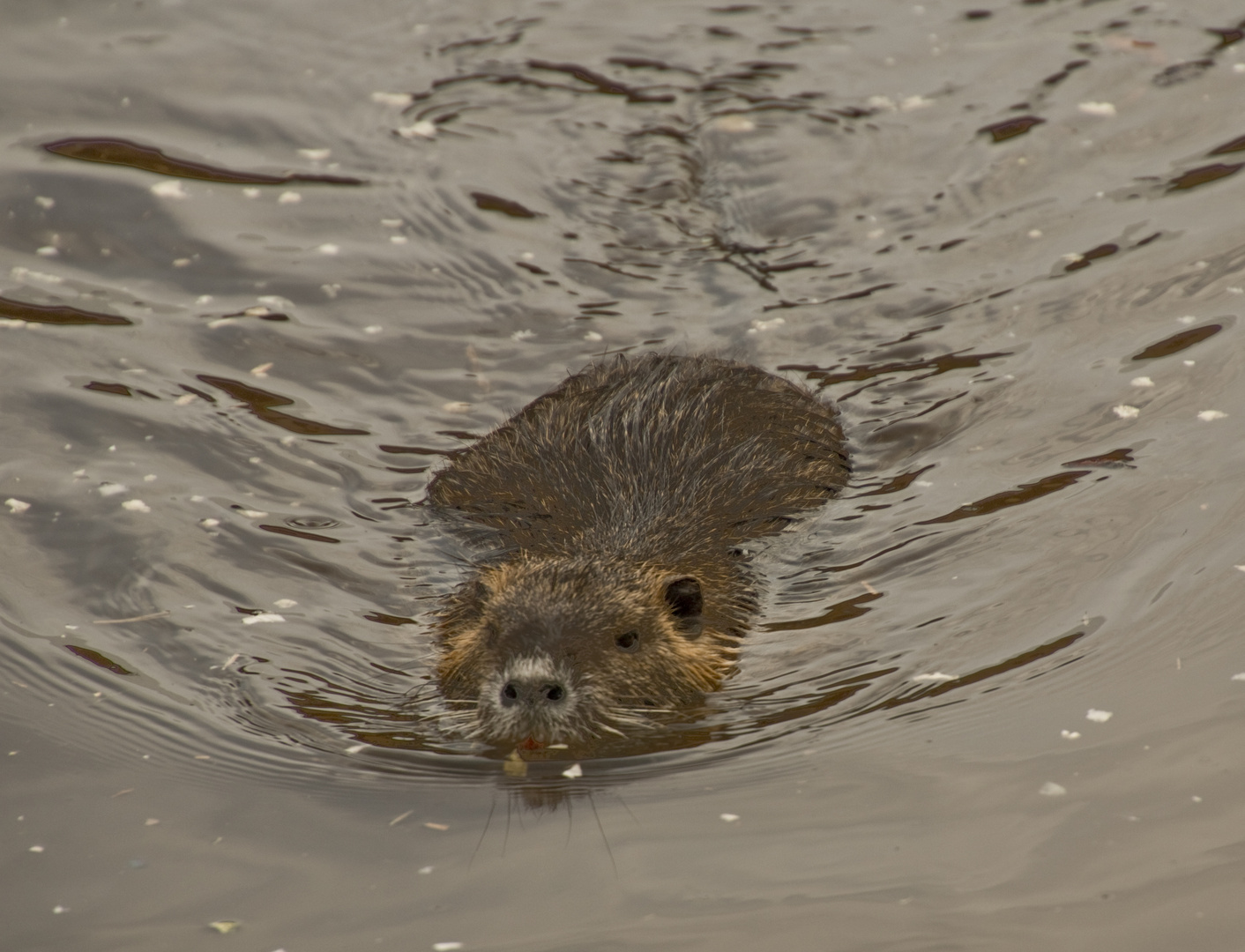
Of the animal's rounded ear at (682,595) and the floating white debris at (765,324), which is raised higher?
the animal's rounded ear at (682,595)

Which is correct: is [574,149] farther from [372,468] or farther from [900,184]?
[372,468]

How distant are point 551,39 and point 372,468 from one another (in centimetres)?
585

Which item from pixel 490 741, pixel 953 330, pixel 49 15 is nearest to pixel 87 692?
pixel 490 741

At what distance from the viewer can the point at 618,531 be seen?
602cm

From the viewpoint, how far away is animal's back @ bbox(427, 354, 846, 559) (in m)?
6.11

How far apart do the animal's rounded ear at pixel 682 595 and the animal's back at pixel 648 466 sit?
330 millimetres

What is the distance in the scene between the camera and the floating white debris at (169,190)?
923 cm

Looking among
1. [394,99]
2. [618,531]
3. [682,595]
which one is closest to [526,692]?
[682,595]

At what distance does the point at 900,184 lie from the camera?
9.88 m

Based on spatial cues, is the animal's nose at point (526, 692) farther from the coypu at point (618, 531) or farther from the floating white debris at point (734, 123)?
the floating white debris at point (734, 123)

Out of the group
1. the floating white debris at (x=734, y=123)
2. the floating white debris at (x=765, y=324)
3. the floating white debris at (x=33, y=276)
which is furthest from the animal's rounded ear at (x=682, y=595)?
the floating white debris at (x=734, y=123)

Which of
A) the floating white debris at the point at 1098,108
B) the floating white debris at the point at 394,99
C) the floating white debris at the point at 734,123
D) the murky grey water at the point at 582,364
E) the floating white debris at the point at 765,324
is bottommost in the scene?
the floating white debris at the point at 765,324

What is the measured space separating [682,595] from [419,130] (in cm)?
594

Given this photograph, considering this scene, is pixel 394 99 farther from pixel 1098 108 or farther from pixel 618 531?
pixel 618 531
